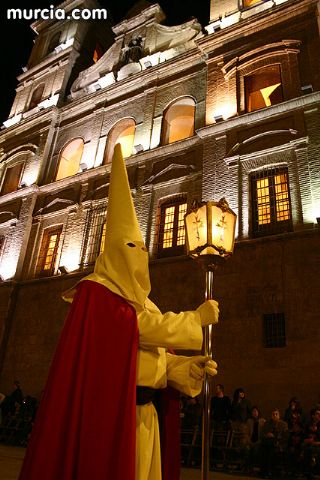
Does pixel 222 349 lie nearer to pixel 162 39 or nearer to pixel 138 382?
pixel 138 382

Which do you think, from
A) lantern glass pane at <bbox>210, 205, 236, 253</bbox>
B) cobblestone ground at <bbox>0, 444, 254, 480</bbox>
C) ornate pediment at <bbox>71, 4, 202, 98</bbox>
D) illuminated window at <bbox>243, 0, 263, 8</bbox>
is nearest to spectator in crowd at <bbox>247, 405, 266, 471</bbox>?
cobblestone ground at <bbox>0, 444, 254, 480</bbox>

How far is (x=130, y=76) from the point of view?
1702cm

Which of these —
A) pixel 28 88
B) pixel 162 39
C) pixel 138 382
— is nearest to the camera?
pixel 138 382

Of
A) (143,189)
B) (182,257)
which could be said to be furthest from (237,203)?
(143,189)

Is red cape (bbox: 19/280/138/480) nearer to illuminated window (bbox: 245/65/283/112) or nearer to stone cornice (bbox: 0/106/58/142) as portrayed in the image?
illuminated window (bbox: 245/65/283/112)

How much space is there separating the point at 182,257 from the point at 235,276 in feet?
5.91

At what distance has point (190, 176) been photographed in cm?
1298

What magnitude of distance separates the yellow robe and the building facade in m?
6.59

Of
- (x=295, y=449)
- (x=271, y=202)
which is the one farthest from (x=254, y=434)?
(x=271, y=202)

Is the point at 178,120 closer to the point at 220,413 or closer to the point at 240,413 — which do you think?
the point at 220,413

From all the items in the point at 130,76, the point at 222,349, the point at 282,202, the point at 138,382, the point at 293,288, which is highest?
the point at 130,76

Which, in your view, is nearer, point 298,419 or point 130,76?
point 298,419

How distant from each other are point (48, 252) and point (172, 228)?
552cm

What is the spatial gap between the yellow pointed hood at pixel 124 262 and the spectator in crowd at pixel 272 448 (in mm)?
5454
